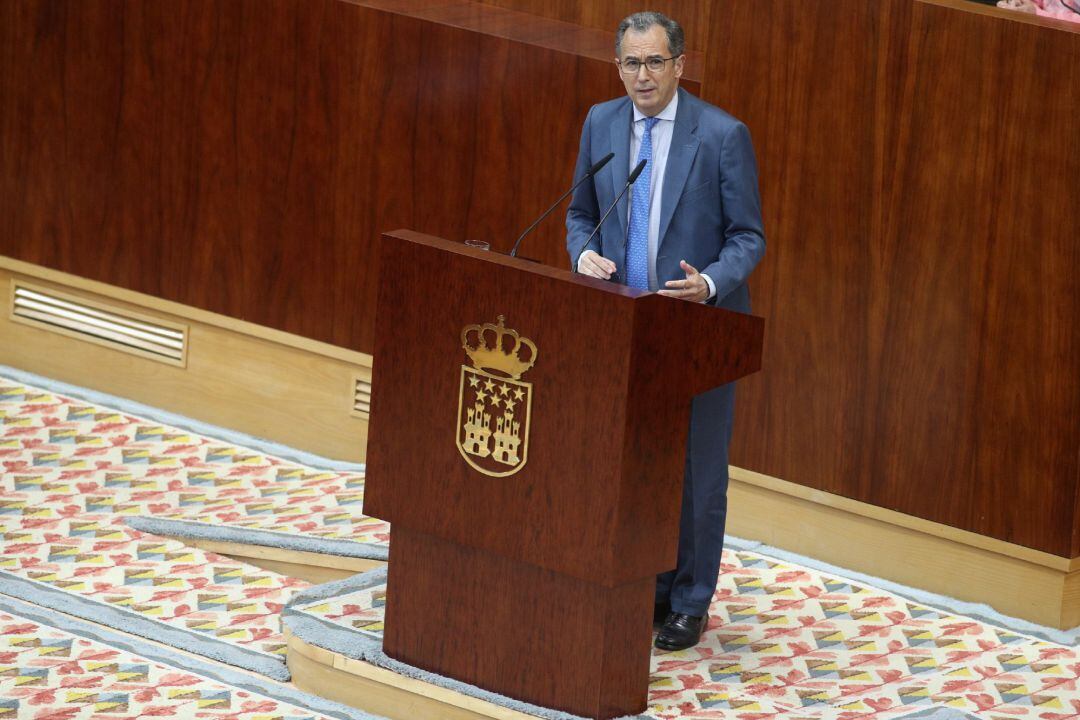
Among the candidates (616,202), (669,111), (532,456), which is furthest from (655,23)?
(532,456)

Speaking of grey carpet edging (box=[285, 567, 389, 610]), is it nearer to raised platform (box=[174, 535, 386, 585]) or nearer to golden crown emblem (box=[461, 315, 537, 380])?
raised platform (box=[174, 535, 386, 585])

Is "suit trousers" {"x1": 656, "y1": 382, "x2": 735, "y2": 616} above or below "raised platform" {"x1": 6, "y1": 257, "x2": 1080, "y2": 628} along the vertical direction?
above

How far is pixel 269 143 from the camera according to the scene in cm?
588

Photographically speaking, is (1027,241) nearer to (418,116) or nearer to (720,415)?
(720,415)

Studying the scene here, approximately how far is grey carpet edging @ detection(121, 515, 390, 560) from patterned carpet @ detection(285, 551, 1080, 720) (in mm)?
430

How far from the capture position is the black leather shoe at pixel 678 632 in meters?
4.44

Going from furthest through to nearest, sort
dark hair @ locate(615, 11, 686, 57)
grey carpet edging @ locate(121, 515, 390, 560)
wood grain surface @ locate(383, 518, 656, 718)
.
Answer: grey carpet edging @ locate(121, 515, 390, 560) < dark hair @ locate(615, 11, 686, 57) < wood grain surface @ locate(383, 518, 656, 718)

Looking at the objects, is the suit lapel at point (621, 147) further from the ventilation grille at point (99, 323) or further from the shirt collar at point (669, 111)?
the ventilation grille at point (99, 323)

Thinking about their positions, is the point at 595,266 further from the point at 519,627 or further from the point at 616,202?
the point at 519,627

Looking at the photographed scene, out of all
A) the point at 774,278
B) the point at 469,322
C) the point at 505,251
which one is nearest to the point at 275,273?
the point at 505,251

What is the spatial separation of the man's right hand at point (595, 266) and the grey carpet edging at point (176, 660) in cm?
102

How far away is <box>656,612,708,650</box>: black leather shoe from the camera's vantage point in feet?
14.6

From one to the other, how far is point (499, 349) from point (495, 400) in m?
0.10

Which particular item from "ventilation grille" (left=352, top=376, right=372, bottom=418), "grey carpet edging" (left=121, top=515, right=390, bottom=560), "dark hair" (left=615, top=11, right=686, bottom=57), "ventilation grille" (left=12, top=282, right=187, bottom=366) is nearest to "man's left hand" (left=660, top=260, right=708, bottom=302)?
"dark hair" (left=615, top=11, right=686, bottom=57)
